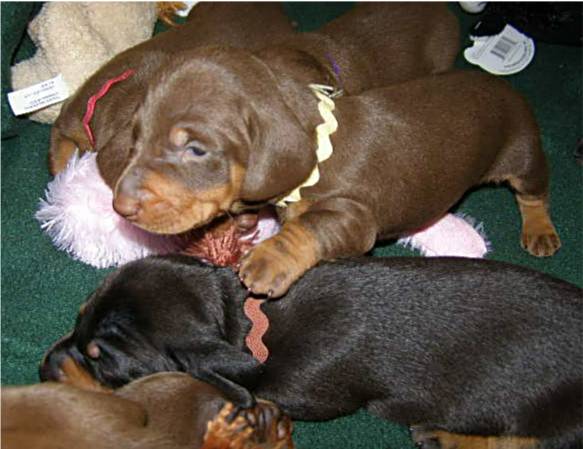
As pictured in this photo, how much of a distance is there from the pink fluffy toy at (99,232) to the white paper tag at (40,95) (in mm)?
465

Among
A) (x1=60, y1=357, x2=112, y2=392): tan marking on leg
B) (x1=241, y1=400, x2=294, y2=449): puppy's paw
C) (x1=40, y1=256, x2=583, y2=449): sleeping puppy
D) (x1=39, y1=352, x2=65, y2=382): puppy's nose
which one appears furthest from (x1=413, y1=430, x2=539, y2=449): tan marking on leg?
(x1=39, y1=352, x2=65, y2=382): puppy's nose

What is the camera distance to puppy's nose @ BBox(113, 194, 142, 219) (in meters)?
3.14

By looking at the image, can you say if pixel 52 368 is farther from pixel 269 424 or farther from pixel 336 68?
pixel 336 68

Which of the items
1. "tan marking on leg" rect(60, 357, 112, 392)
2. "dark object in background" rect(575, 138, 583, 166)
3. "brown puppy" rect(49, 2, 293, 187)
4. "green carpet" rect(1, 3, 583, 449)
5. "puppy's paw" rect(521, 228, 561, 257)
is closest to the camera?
"tan marking on leg" rect(60, 357, 112, 392)

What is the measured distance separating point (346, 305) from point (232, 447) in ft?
2.40

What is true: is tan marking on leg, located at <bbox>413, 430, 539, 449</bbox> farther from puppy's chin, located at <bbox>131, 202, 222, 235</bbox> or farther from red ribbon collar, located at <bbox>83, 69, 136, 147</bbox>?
red ribbon collar, located at <bbox>83, 69, 136, 147</bbox>

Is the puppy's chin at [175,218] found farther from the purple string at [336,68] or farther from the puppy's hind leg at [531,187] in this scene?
the puppy's hind leg at [531,187]

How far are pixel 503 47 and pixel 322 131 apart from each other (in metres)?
2.49

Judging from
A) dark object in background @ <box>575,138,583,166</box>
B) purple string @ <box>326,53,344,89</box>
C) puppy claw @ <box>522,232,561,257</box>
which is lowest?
puppy claw @ <box>522,232,561,257</box>

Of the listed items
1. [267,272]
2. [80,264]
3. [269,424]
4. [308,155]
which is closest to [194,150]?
[308,155]

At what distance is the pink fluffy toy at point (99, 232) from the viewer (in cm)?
399

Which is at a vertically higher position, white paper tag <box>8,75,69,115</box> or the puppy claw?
white paper tag <box>8,75,69,115</box>

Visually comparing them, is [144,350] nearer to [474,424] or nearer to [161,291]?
[161,291]

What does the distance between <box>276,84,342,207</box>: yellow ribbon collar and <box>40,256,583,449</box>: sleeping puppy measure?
0.40m
